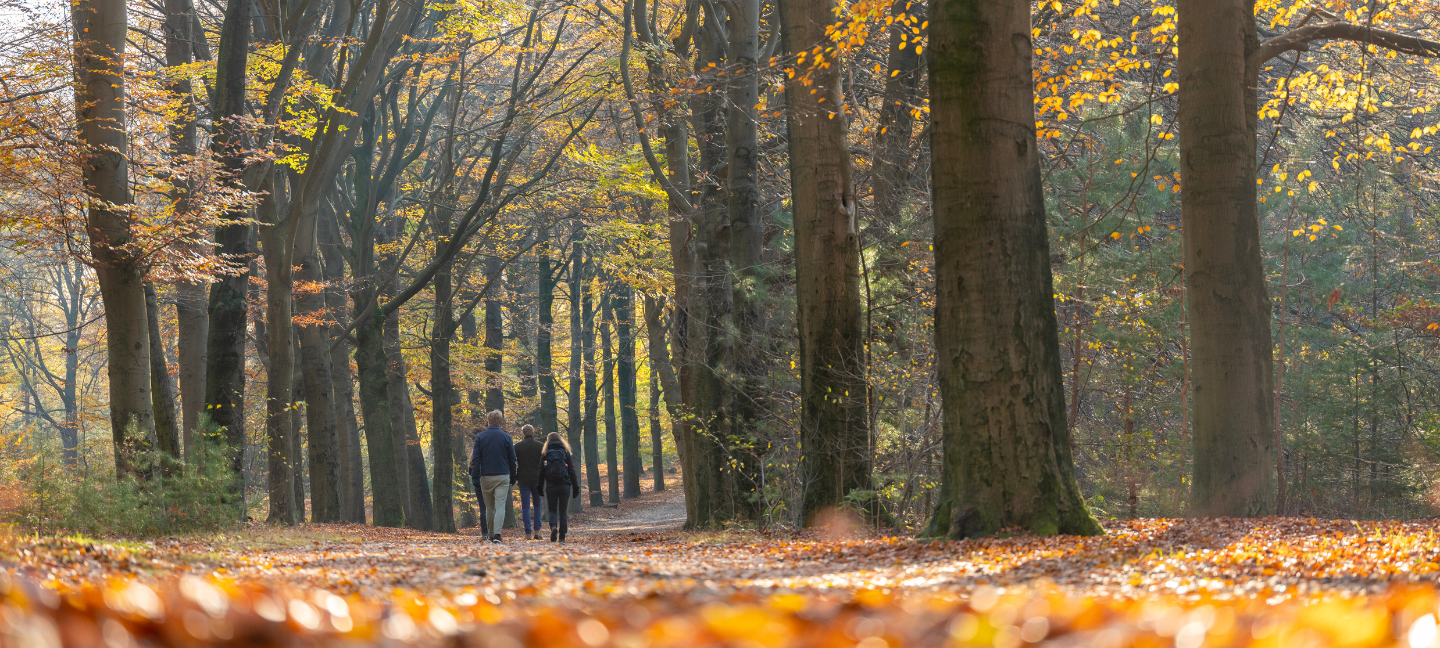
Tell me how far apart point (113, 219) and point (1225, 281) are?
1283 centimetres

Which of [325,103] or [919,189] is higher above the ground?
[325,103]

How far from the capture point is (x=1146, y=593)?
3641 millimetres

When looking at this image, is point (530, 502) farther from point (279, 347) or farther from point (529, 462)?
point (279, 347)

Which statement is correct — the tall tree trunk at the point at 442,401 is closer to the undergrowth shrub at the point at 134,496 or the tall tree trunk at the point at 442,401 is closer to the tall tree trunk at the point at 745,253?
the tall tree trunk at the point at 745,253

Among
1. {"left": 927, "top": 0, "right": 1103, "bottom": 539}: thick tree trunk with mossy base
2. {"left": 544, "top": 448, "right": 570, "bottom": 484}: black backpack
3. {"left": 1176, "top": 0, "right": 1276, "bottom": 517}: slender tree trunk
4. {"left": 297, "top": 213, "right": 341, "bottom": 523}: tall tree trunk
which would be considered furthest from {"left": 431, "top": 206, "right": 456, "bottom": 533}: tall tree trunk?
{"left": 1176, "top": 0, "right": 1276, "bottom": 517}: slender tree trunk

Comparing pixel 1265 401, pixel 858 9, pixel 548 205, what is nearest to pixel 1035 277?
pixel 1265 401

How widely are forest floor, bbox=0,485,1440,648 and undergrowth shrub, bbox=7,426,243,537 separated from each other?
3.68 meters

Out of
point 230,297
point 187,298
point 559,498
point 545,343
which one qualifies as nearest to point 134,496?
point 230,297

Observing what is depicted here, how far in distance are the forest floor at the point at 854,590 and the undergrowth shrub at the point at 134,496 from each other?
3677mm

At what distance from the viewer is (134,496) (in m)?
10.6

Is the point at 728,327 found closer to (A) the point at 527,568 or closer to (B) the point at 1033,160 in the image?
(B) the point at 1033,160

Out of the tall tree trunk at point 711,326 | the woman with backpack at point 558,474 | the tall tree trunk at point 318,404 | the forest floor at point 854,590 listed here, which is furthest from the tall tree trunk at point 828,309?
the tall tree trunk at point 318,404

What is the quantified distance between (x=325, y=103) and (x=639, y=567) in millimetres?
12954

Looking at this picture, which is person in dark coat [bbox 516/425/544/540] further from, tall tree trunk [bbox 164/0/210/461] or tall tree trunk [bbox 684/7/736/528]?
tall tree trunk [bbox 164/0/210/461]
